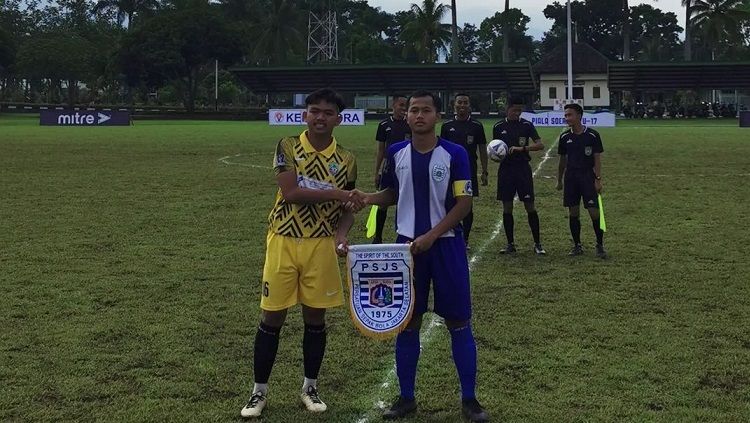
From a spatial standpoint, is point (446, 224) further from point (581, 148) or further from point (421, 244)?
point (581, 148)

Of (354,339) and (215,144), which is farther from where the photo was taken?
(215,144)

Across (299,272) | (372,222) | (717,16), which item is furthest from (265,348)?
(717,16)

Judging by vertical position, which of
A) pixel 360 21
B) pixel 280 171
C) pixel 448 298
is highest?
pixel 360 21

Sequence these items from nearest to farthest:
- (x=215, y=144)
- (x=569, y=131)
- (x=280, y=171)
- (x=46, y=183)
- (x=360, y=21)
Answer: (x=280, y=171)
(x=569, y=131)
(x=46, y=183)
(x=215, y=144)
(x=360, y=21)

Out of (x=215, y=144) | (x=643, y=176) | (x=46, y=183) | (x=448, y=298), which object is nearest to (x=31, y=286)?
(x=448, y=298)

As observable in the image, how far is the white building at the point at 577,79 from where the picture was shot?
71375 millimetres

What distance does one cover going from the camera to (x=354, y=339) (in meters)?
6.18

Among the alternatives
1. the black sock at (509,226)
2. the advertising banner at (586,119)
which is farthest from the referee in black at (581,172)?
the advertising banner at (586,119)

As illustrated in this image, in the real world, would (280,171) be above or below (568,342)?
above

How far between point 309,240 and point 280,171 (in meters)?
0.42

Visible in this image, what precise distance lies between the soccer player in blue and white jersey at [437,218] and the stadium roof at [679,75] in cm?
6195

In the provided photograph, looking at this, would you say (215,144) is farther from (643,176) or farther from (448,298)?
(448,298)

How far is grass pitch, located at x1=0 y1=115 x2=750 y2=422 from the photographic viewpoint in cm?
487

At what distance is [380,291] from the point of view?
4328 millimetres
